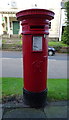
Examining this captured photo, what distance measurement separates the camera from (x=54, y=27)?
22.1 metres

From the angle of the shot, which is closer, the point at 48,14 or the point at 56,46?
the point at 48,14

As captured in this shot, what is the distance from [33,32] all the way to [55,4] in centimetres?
2037

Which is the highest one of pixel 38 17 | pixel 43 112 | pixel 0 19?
pixel 0 19

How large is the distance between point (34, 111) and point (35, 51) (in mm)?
1250

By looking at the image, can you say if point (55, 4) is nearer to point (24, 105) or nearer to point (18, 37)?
point (18, 37)

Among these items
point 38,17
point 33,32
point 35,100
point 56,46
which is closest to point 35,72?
point 35,100

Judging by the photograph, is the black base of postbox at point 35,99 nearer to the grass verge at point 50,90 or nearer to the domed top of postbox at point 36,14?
the grass verge at point 50,90

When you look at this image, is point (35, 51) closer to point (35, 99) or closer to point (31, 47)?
point (31, 47)

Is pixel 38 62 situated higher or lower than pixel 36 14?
lower

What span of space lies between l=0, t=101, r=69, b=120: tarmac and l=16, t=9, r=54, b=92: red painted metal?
414mm

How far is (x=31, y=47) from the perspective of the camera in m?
2.92

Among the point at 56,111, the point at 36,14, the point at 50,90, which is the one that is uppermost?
the point at 36,14

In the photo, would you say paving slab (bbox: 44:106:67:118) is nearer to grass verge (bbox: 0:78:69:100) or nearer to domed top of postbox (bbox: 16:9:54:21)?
grass verge (bbox: 0:78:69:100)

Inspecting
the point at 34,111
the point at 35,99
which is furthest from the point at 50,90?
the point at 34,111
